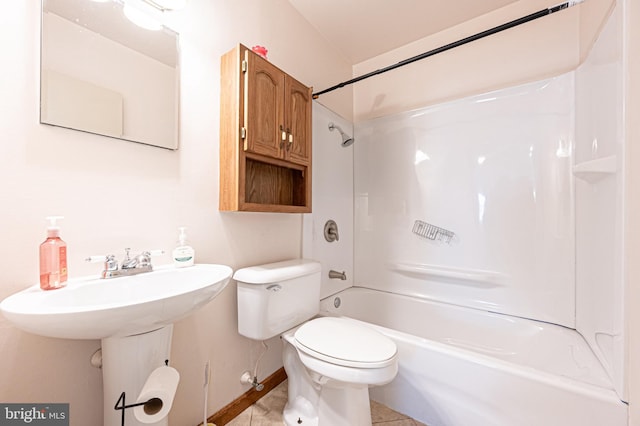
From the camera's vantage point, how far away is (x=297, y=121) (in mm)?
1454

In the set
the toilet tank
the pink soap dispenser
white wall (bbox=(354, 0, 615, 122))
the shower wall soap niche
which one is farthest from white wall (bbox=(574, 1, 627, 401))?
the pink soap dispenser

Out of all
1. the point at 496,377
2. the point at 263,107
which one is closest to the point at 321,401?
the point at 496,377

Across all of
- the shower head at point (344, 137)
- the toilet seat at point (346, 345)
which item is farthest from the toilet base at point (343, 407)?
the shower head at point (344, 137)

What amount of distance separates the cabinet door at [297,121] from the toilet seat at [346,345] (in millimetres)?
866

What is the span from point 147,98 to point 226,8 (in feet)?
2.17

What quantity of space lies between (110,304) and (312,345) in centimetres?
73

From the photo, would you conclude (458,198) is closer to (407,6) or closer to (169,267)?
(407,6)

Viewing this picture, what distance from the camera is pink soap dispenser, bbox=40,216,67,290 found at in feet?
2.41

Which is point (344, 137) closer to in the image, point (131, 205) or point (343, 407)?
point (131, 205)

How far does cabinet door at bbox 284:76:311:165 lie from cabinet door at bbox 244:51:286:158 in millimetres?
48

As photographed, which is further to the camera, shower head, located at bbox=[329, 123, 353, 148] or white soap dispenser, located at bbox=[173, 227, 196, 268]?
shower head, located at bbox=[329, 123, 353, 148]

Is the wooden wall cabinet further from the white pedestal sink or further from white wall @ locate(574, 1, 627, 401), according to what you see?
white wall @ locate(574, 1, 627, 401)

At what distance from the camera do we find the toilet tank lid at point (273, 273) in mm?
1192

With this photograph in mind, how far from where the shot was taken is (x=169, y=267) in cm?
102
